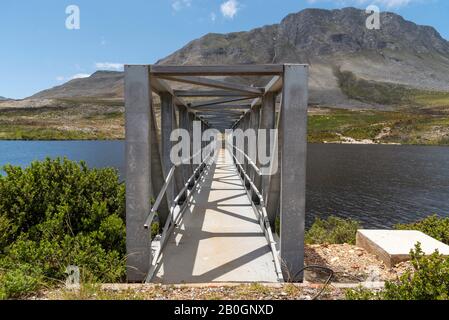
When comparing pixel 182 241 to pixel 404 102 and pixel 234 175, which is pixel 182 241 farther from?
pixel 404 102

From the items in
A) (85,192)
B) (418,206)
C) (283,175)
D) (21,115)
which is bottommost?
(418,206)

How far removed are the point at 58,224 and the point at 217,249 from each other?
2.56 meters

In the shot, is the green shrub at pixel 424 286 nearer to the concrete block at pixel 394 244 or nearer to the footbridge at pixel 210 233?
the footbridge at pixel 210 233

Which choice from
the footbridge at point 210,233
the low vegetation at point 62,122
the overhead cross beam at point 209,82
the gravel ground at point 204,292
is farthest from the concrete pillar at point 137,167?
the low vegetation at point 62,122

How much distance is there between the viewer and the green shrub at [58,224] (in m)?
4.35

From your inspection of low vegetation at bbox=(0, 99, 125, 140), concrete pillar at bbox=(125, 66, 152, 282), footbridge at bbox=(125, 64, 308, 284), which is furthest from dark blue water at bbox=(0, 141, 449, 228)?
low vegetation at bbox=(0, 99, 125, 140)

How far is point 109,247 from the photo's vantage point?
562 cm

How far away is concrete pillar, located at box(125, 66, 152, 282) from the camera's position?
15.3 ft

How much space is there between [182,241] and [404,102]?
174026mm

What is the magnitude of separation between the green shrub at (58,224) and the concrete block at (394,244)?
424 cm

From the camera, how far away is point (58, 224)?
5.34 m

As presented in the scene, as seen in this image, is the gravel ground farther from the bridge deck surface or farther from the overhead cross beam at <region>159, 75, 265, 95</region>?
the overhead cross beam at <region>159, 75, 265, 95</region>

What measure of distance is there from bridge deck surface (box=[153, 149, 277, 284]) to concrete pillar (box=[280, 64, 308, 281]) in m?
0.40
